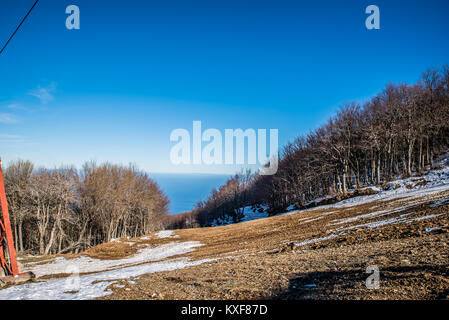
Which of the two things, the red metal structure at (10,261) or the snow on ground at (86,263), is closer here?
the red metal structure at (10,261)

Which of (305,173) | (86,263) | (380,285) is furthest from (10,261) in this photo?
(305,173)

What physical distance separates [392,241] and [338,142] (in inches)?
1416

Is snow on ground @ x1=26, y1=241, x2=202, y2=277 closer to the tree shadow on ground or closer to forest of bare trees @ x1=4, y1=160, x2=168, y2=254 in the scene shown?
the tree shadow on ground

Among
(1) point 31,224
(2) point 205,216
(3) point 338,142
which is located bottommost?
(2) point 205,216

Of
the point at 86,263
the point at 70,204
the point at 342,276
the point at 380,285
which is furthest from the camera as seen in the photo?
the point at 70,204

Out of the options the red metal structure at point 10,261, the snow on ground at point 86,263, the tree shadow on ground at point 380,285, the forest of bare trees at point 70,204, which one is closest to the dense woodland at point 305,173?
the forest of bare trees at point 70,204

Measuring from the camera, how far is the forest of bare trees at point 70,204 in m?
39.8

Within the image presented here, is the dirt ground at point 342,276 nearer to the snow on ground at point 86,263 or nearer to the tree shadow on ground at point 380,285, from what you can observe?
the tree shadow on ground at point 380,285

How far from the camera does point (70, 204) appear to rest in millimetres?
45875

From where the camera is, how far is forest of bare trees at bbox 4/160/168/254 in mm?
39781

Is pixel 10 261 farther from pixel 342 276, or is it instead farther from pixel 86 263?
pixel 342 276
